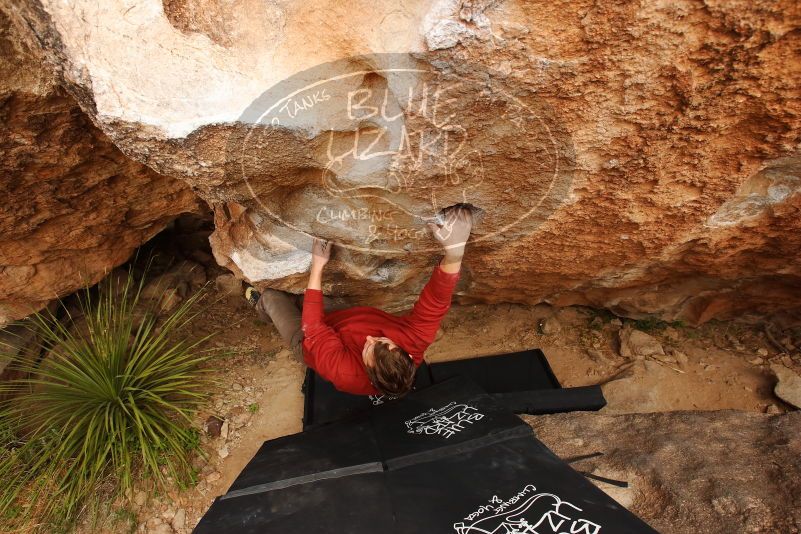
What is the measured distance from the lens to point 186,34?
4.20 ft

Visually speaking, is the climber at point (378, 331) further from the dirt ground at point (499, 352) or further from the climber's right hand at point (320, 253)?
the dirt ground at point (499, 352)

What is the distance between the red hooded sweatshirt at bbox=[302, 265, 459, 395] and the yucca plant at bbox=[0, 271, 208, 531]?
0.92m

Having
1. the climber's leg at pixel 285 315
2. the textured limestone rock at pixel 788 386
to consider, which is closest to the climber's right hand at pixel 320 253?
the climber's leg at pixel 285 315

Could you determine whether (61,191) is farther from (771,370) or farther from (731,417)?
(771,370)

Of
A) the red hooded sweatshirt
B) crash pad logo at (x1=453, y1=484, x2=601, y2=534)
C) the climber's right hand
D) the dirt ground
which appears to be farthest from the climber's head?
the dirt ground

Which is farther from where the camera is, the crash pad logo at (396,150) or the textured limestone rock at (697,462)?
the textured limestone rock at (697,462)

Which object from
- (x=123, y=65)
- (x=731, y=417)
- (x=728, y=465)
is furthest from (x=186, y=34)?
(x=731, y=417)

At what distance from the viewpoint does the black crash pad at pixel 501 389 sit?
8.36ft

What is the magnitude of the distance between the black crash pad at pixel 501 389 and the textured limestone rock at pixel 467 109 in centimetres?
94

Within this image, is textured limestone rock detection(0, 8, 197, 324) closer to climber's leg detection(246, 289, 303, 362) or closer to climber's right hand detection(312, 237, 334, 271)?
climber's leg detection(246, 289, 303, 362)

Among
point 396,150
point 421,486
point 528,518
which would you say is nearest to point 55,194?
point 396,150

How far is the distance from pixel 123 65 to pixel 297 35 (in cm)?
44

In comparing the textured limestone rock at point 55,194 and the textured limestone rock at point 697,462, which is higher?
the textured limestone rock at point 55,194

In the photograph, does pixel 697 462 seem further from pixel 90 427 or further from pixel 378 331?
pixel 90 427
